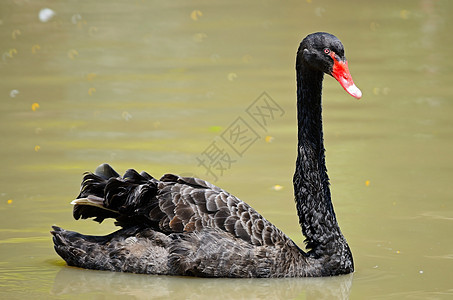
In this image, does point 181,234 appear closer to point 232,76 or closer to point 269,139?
point 269,139

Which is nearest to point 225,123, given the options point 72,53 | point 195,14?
point 72,53

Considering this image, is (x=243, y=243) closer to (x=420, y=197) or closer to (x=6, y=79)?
(x=420, y=197)

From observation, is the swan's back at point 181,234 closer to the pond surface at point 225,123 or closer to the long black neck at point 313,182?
the pond surface at point 225,123

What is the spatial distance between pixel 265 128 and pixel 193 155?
A: 5.56 feet

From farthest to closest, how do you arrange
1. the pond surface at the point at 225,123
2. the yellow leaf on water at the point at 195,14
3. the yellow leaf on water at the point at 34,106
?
the yellow leaf on water at the point at 195,14, the yellow leaf on water at the point at 34,106, the pond surface at the point at 225,123

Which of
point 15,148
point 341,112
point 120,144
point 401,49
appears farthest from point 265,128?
point 401,49

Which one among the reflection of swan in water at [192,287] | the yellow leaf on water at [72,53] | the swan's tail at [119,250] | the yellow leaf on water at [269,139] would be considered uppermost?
the yellow leaf on water at [72,53]

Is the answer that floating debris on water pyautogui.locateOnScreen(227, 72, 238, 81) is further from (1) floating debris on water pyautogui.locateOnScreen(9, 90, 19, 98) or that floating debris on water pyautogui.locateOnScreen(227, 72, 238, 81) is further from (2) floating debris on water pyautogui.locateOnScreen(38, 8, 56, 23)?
(2) floating debris on water pyautogui.locateOnScreen(38, 8, 56, 23)

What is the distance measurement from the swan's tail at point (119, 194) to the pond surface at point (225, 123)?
479mm

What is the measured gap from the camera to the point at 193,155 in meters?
10.0

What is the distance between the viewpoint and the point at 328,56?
21.8 ft

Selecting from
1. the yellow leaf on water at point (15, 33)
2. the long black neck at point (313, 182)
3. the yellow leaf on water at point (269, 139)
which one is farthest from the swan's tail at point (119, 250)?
the yellow leaf on water at point (15, 33)

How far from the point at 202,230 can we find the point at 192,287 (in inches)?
16.5

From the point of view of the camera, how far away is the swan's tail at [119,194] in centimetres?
Answer: 666
